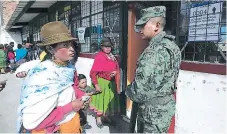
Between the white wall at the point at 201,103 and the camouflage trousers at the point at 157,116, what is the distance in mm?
613

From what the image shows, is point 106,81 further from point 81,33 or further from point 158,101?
point 81,33

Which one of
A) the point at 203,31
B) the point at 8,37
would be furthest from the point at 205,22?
the point at 8,37

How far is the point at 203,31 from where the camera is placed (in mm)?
3076

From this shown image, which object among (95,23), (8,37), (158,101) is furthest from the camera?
(8,37)

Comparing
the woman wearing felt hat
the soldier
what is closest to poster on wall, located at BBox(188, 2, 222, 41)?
the soldier

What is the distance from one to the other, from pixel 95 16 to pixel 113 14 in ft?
4.24

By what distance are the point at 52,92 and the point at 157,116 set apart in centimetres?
109

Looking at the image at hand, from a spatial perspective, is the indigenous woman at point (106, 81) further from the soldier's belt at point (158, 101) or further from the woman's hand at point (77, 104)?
the woman's hand at point (77, 104)

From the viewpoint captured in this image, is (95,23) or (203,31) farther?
(95,23)

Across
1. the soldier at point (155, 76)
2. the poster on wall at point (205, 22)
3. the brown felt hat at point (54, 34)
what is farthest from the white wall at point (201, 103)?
the brown felt hat at point (54, 34)

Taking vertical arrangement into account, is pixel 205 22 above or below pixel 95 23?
below

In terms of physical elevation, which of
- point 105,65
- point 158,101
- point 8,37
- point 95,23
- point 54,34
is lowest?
point 158,101

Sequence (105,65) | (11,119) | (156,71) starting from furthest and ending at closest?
1. (11,119)
2. (105,65)
3. (156,71)

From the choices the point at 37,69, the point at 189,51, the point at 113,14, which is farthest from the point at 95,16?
the point at 37,69
